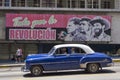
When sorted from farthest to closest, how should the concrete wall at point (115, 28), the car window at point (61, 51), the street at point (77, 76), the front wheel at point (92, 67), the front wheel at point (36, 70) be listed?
the concrete wall at point (115, 28), the front wheel at point (92, 67), the front wheel at point (36, 70), the car window at point (61, 51), the street at point (77, 76)

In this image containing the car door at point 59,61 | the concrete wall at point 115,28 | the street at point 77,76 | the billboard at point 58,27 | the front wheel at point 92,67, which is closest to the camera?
the street at point 77,76

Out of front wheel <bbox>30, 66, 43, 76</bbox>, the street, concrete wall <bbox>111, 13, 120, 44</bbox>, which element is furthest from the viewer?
concrete wall <bbox>111, 13, 120, 44</bbox>

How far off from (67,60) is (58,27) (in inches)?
595

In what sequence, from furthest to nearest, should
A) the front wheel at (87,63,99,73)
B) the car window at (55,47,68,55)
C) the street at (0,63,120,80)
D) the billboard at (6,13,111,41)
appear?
the billboard at (6,13,111,41), the front wheel at (87,63,99,73), the car window at (55,47,68,55), the street at (0,63,120,80)

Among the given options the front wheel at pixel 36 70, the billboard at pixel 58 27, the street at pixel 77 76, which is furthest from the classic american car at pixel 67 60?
the billboard at pixel 58 27

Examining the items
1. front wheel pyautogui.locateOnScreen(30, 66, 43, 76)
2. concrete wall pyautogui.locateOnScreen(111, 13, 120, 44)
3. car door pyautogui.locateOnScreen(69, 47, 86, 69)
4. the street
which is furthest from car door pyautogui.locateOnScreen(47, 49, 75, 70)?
concrete wall pyautogui.locateOnScreen(111, 13, 120, 44)

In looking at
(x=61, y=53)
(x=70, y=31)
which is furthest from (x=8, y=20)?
(x=61, y=53)

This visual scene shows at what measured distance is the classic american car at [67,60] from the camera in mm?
19281

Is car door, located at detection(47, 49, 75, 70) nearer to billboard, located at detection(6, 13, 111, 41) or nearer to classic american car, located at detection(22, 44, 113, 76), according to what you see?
classic american car, located at detection(22, 44, 113, 76)

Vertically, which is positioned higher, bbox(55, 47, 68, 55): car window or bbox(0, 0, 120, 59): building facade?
bbox(0, 0, 120, 59): building facade

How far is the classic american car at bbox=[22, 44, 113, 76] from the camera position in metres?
19.3

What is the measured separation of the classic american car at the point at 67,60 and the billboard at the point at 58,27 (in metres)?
14.6

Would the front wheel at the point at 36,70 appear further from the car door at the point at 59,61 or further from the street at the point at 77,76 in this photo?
the car door at the point at 59,61

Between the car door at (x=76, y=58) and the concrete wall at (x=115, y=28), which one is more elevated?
the concrete wall at (x=115, y=28)
